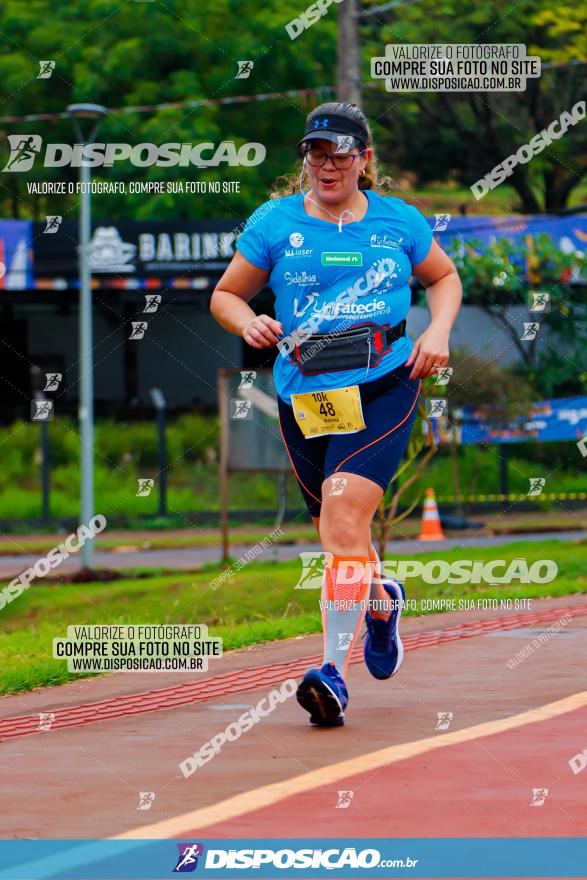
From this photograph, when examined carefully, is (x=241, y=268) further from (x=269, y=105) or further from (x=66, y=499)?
(x=269, y=105)

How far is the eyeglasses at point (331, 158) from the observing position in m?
6.21

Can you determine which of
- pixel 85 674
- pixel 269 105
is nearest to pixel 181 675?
pixel 85 674

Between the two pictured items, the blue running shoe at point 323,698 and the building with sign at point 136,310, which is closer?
the blue running shoe at point 323,698

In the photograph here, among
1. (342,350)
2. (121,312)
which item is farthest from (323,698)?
(121,312)

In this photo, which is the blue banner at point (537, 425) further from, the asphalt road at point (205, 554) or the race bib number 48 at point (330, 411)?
the race bib number 48 at point (330, 411)

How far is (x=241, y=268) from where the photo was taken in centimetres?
648

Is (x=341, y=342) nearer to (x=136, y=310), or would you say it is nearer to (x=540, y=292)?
(x=540, y=292)

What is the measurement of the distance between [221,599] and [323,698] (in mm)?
8794

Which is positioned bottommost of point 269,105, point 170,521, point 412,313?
point 170,521

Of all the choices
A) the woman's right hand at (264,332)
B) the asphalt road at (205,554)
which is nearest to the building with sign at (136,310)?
the asphalt road at (205,554)

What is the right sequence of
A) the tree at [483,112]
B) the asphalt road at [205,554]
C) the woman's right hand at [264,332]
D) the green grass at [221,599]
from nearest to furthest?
the woman's right hand at [264,332]
the green grass at [221,599]
the asphalt road at [205,554]
the tree at [483,112]

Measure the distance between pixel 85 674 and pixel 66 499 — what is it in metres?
19.1

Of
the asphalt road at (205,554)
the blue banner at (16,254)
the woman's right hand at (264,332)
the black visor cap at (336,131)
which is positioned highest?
the blue banner at (16,254)

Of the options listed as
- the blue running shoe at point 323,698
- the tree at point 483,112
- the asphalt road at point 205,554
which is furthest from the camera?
the tree at point 483,112
